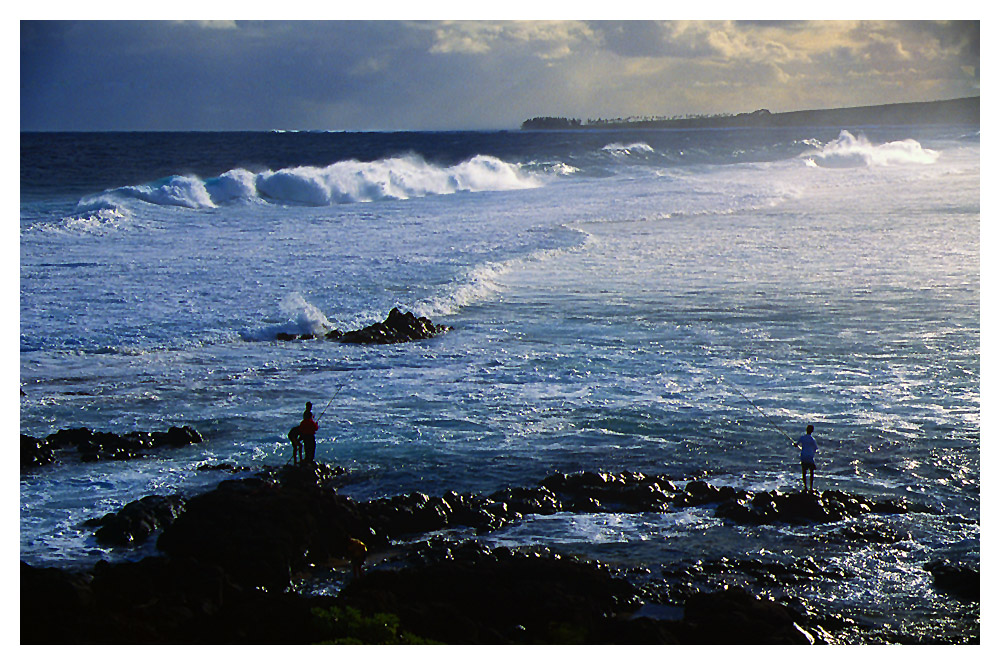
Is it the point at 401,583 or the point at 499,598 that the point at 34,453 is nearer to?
the point at 401,583

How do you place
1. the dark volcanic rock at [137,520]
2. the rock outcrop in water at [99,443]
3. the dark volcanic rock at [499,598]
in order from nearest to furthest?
1. the dark volcanic rock at [499,598]
2. the dark volcanic rock at [137,520]
3. the rock outcrop in water at [99,443]

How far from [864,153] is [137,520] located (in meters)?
18.1

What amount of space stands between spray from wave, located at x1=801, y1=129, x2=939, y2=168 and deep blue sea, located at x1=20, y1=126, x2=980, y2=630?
0.38m

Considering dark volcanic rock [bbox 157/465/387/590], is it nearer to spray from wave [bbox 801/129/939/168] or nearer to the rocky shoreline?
the rocky shoreline

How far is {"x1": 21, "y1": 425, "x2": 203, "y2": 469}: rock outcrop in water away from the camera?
8.09m

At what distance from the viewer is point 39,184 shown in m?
22.3

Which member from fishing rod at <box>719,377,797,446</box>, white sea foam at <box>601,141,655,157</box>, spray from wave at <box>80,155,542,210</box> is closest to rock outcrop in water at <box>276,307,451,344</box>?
fishing rod at <box>719,377,797,446</box>

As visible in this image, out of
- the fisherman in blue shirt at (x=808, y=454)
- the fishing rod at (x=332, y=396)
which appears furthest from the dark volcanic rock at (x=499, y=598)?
the fishing rod at (x=332, y=396)

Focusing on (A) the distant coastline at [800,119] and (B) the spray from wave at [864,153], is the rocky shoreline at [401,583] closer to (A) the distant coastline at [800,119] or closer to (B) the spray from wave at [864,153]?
(A) the distant coastline at [800,119]

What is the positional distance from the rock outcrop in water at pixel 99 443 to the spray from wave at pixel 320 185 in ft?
37.7

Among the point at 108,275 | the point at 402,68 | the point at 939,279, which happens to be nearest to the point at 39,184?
the point at 108,275

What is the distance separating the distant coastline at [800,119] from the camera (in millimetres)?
9822

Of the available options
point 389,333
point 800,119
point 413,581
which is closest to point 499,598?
point 413,581
